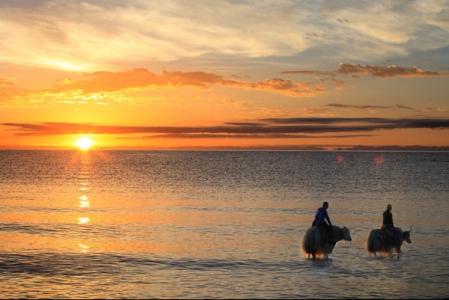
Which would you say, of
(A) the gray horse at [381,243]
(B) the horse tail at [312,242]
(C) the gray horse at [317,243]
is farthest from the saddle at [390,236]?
(B) the horse tail at [312,242]

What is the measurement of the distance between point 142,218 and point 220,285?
910 inches

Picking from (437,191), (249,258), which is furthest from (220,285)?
(437,191)

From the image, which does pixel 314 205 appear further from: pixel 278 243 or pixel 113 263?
pixel 113 263

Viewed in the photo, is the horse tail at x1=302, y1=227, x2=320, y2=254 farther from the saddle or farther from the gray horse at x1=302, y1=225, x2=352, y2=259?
the saddle

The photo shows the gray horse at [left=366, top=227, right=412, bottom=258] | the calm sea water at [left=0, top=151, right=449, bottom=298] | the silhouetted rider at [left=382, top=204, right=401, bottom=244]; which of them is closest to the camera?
the calm sea water at [left=0, top=151, right=449, bottom=298]

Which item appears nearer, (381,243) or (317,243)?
(317,243)

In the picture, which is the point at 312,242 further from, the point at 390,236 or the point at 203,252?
the point at 203,252

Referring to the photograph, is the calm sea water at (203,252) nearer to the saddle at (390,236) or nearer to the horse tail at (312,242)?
the horse tail at (312,242)

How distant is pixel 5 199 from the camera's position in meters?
59.1

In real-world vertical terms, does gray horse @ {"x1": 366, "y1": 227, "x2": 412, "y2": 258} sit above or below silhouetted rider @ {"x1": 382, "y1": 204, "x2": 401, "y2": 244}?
below

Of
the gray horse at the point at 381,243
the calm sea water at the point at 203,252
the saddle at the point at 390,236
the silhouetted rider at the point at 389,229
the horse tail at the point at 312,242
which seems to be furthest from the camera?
the silhouetted rider at the point at 389,229

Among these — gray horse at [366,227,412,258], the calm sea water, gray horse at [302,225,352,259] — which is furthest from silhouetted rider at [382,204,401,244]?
gray horse at [302,225,352,259]

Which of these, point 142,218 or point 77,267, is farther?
point 142,218

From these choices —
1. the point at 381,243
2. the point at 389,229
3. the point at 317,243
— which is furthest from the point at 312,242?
the point at 389,229
